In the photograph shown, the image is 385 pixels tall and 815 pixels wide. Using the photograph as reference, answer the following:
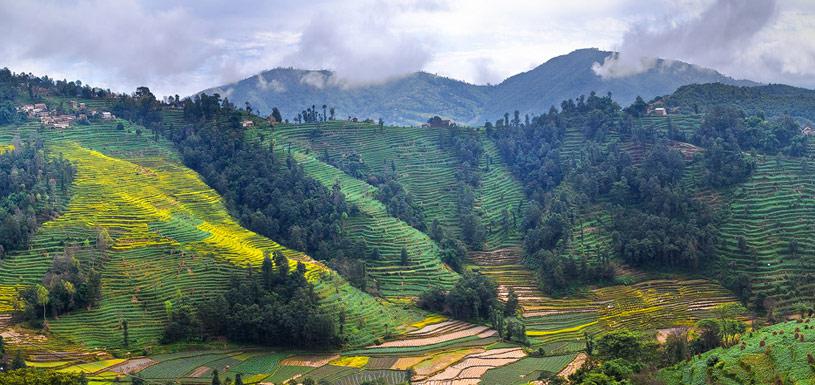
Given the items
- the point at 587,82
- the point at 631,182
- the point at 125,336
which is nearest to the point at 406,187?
the point at 631,182

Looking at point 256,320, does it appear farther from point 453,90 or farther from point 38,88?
point 453,90

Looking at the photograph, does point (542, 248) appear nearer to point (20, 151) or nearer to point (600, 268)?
point (600, 268)

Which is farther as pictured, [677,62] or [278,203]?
[677,62]

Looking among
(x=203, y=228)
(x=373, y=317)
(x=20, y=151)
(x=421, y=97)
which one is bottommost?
(x=373, y=317)

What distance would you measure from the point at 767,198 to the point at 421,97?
416 feet

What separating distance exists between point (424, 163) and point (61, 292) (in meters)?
47.5

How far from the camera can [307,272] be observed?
50438mm

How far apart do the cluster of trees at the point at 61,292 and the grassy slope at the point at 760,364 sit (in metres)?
34.6

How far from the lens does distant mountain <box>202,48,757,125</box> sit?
163750 millimetres

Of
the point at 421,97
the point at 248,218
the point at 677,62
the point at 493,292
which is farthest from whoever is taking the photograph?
the point at 421,97

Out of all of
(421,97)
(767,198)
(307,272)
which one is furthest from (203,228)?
(421,97)

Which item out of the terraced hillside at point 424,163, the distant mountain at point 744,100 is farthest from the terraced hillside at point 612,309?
the distant mountain at point 744,100

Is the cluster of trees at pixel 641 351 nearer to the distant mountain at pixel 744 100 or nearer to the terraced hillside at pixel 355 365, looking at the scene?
the terraced hillside at pixel 355 365

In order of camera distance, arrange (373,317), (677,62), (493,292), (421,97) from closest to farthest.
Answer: (373,317) < (493,292) < (677,62) < (421,97)
